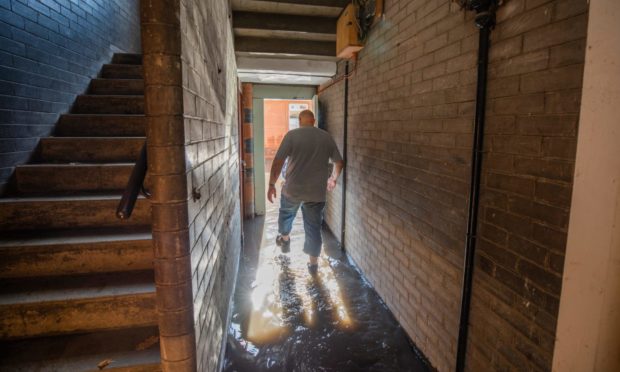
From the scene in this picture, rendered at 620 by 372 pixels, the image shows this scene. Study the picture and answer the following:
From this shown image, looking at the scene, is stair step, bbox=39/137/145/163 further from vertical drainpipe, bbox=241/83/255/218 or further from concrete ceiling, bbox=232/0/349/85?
vertical drainpipe, bbox=241/83/255/218

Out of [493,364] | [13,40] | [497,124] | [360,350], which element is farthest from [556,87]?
[13,40]

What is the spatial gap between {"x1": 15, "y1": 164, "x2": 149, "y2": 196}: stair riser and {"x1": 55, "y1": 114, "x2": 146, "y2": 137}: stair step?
63 centimetres

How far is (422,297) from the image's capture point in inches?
97.7

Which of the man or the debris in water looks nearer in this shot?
the debris in water

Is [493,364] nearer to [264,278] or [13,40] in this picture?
[264,278]

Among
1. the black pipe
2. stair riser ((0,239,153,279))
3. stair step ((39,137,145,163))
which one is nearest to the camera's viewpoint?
stair riser ((0,239,153,279))

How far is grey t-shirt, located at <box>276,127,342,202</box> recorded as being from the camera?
3.79 meters

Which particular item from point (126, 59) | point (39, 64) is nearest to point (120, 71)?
point (126, 59)

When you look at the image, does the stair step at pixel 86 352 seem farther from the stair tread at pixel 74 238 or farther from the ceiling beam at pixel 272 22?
the ceiling beam at pixel 272 22

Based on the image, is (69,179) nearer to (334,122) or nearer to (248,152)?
(334,122)

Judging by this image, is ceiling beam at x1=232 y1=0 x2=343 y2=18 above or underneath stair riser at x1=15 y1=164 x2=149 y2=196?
above

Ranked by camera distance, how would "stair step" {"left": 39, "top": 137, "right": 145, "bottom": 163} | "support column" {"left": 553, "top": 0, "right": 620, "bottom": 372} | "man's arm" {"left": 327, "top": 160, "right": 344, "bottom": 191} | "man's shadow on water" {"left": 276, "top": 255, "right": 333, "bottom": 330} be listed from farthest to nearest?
"man's arm" {"left": 327, "top": 160, "right": 344, "bottom": 191} → "man's shadow on water" {"left": 276, "top": 255, "right": 333, "bottom": 330} → "stair step" {"left": 39, "top": 137, "right": 145, "bottom": 163} → "support column" {"left": 553, "top": 0, "right": 620, "bottom": 372}

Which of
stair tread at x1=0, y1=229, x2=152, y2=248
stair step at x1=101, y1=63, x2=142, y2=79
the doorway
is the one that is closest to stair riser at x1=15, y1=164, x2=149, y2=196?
stair tread at x1=0, y1=229, x2=152, y2=248

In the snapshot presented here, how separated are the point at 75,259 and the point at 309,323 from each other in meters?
1.82
